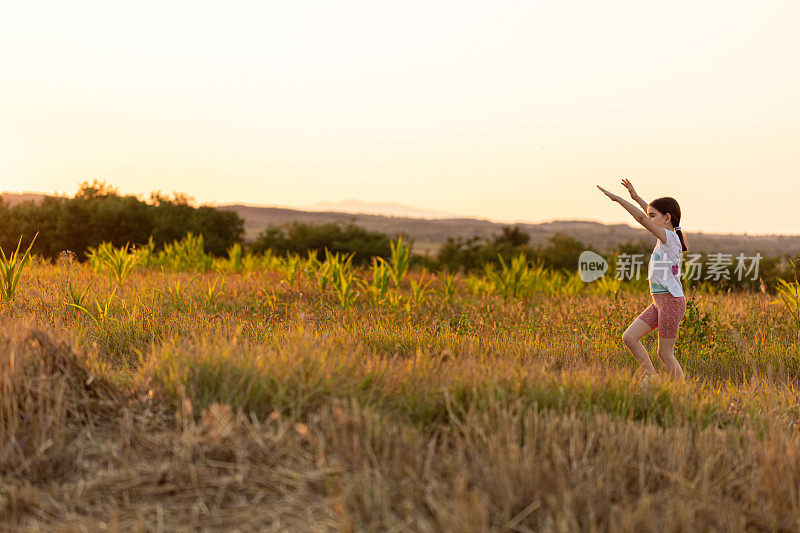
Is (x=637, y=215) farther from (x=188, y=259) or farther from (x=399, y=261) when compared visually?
(x=188, y=259)

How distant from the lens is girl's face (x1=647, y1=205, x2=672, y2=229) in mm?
5578

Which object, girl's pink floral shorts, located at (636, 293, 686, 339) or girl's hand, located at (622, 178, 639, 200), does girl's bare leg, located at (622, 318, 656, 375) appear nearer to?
girl's pink floral shorts, located at (636, 293, 686, 339)

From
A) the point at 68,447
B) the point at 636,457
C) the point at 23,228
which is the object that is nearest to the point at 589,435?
the point at 636,457

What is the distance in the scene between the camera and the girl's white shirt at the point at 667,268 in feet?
17.8

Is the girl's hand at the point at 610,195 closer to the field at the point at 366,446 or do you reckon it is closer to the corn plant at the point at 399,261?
the field at the point at 366,446

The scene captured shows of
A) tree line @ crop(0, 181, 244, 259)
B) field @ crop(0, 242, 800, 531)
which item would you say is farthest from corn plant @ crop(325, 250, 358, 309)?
tree line @ crop(0, 181, 244, 259)

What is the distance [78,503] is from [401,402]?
1.73 meters

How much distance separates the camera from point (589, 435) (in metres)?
3.17

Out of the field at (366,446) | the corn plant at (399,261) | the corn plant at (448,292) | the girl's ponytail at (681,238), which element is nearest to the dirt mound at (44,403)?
the field at (366,446)

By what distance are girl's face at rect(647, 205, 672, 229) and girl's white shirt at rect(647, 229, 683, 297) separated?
0.39 feet

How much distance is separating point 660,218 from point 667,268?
453 millimetres

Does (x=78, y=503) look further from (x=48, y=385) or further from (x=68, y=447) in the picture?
(x=48, y=385)

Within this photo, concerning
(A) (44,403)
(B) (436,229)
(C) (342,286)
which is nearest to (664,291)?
(C) (342,286)

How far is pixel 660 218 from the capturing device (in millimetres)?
5582
